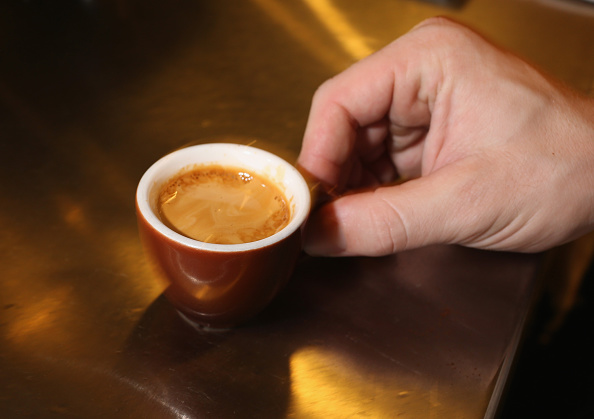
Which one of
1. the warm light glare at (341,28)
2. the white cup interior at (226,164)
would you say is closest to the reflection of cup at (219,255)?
the white cup interior at (226,164)

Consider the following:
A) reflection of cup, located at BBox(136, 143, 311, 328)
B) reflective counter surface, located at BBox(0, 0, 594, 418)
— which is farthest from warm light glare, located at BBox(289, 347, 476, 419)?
reflection of cup, located at BBox(136, 143, 311, 328)

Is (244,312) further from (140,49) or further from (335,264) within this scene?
(140,49)

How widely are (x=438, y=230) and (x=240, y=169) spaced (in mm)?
293

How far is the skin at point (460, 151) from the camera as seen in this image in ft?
2.83

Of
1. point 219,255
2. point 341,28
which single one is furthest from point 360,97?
point 341,28

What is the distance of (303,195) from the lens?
82 cm

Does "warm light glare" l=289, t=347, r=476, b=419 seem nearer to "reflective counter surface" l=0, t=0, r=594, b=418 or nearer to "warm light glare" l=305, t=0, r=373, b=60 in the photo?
"reflective counter surface" l=0, t=0, r=594, b=418

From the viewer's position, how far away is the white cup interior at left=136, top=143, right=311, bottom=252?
2.38 feet

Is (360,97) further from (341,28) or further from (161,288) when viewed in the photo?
(341,28)

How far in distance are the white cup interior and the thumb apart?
0.07 metres

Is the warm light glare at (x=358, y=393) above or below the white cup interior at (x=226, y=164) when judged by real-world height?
below

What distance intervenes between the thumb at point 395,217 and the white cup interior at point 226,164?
67 millimetres

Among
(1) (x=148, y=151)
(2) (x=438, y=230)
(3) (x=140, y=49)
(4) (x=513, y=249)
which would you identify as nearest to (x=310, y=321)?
(2) (x=438, y=230)

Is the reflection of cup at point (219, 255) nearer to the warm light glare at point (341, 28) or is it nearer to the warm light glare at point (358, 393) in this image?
the warm light glare at point (358, 393)
